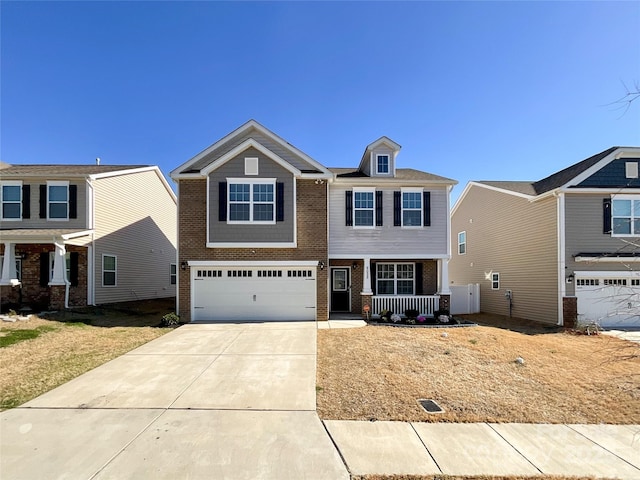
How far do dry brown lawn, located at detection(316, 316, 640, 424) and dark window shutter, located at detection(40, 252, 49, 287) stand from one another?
13.0m

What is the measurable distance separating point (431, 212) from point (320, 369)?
9312 mm

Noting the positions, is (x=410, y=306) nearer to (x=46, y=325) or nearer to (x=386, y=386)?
(x=386, y=386)

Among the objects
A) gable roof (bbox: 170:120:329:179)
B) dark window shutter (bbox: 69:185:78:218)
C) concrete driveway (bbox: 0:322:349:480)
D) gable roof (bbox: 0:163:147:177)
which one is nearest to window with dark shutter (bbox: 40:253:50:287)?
dark window shutter (bbox: 69:185:78:218)

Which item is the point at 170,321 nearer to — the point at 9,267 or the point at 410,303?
the point at 9,267

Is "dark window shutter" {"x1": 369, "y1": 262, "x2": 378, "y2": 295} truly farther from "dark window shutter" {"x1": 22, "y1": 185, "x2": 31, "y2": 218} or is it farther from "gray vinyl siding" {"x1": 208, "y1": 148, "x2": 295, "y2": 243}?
"dark window shutter" {"x1": 22, "y1": 185, "x2": 31, "y2": 218}

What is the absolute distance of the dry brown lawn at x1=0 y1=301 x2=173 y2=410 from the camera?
6.52 m

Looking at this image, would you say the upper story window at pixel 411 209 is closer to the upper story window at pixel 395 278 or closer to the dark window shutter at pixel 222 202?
the upper story window at pixel 395 278

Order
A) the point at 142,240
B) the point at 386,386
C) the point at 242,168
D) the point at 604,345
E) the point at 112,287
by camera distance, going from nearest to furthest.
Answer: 1. the point at 386,386
2. the point at 604,345
3. the point at 242,168
4. the point at 112,287
5. the point at 142,240

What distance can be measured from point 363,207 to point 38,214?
14352mm

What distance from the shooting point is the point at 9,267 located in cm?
1418

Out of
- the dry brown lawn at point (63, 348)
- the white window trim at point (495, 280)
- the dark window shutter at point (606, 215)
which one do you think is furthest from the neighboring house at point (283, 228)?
the dark window shutter at point (606, 215)

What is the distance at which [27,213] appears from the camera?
15.3m

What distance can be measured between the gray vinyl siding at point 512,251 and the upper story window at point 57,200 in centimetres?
2057

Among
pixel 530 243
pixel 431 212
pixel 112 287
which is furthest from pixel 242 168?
pixel 530 243
